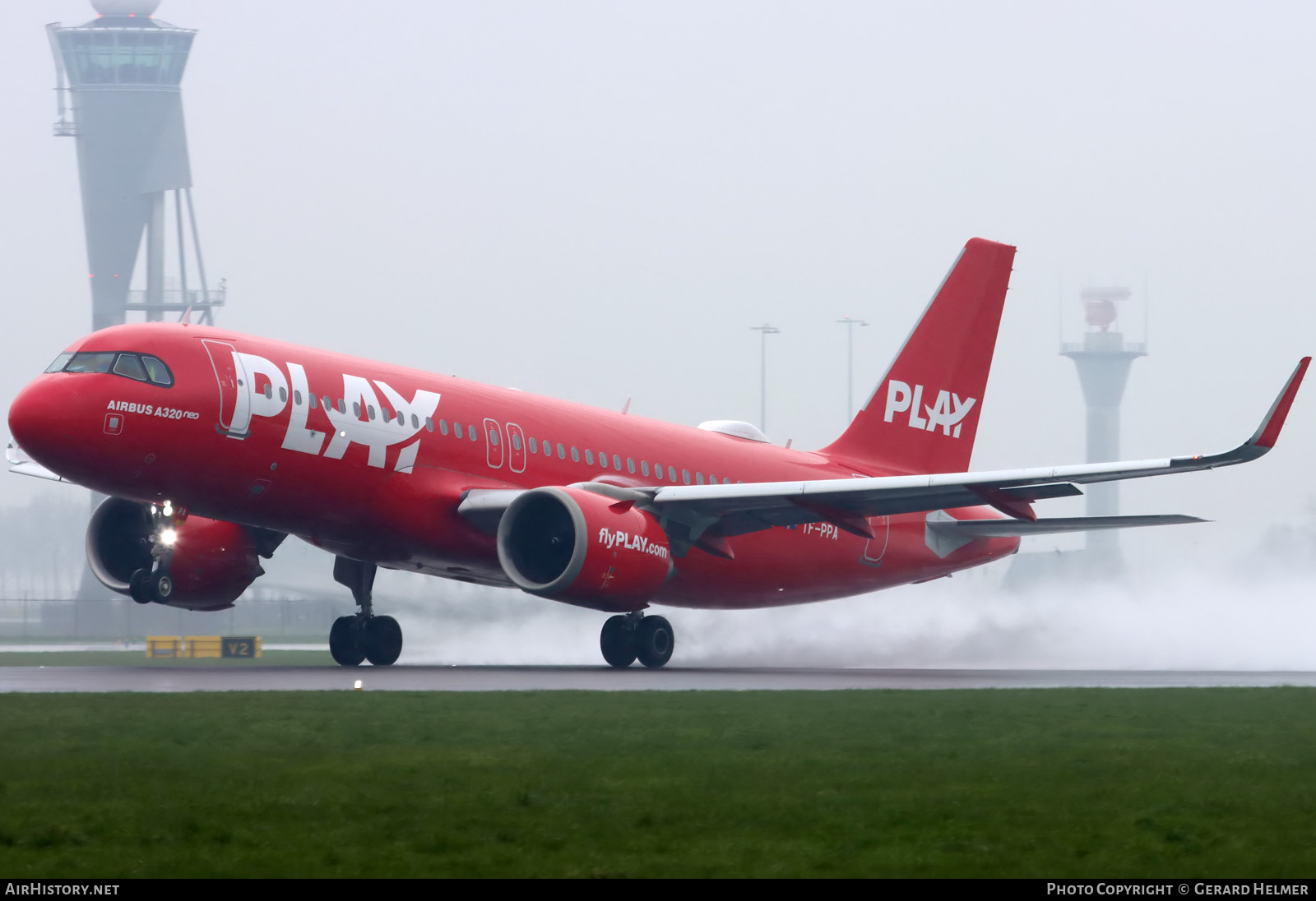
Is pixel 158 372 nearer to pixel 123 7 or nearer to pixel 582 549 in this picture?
pixel 582 549

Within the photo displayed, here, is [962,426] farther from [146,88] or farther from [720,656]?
[146,88]

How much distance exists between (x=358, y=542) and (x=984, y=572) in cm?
1979

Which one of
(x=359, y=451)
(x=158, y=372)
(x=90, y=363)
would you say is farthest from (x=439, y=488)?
(x=90, y=363)

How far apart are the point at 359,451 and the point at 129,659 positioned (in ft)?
62.4

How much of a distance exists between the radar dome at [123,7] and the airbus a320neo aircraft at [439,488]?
11936 cm

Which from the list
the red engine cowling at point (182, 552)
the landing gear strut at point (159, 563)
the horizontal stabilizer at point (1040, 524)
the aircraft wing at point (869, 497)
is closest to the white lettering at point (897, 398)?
the horizontal stabilizer at point (1040, 524)

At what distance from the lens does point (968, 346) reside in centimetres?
3653

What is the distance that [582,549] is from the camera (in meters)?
A: 25.5

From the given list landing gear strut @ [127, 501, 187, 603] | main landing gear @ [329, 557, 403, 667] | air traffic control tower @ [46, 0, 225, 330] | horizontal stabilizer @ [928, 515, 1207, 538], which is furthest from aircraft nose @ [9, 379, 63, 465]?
air traffic control tower @ [46, 0, 225, 330]

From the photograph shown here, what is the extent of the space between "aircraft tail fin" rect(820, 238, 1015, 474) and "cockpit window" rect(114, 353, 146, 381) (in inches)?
600

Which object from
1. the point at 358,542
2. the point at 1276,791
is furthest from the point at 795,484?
the point at 1276,791

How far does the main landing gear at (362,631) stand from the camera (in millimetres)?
30312

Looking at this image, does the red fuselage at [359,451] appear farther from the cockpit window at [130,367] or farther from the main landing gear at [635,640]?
the main landing gear at [635,640]

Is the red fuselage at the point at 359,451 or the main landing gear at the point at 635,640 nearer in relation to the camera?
the red fuselage at the point at 359,451
